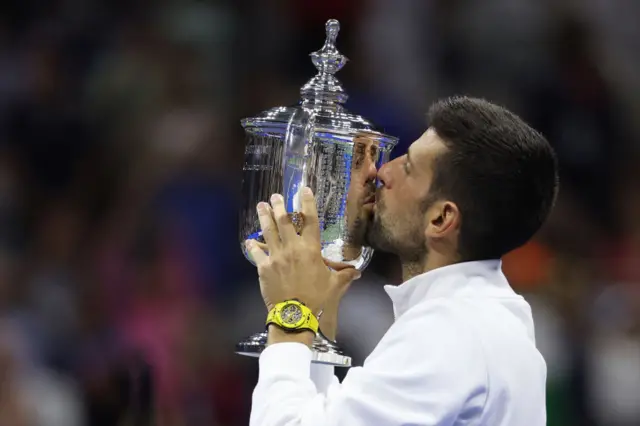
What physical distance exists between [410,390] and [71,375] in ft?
6.56

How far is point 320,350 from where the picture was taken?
1842 mm

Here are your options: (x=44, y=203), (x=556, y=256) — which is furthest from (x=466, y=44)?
(x=44, y=203)

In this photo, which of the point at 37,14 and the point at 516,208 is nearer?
the point at 516,208

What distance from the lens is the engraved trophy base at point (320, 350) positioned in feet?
5.98

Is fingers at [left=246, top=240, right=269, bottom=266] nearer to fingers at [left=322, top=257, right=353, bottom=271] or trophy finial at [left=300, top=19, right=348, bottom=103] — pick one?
fingers at [left=322, top=257, right=353, bottom=271]

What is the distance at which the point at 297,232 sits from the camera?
5.80 feet

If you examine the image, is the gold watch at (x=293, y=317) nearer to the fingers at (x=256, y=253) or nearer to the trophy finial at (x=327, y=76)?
the fingers at (x=256, y=253)

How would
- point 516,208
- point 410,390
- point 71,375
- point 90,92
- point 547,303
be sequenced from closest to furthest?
point 410,390, point 516,208, point 71,375, point 547,303, point 90,92

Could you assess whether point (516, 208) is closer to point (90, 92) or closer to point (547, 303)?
point (547, 303)

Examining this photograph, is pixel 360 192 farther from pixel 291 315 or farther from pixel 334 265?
pixel 291 315

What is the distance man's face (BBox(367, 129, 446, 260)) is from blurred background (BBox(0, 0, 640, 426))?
51.8 inches

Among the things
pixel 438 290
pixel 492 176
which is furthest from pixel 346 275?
pixel 492 176

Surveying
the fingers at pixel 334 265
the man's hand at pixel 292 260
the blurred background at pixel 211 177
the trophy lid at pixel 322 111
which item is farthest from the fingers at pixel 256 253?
the blurred background at pixel 211 177

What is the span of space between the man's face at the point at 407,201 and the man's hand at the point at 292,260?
12 centimetres
